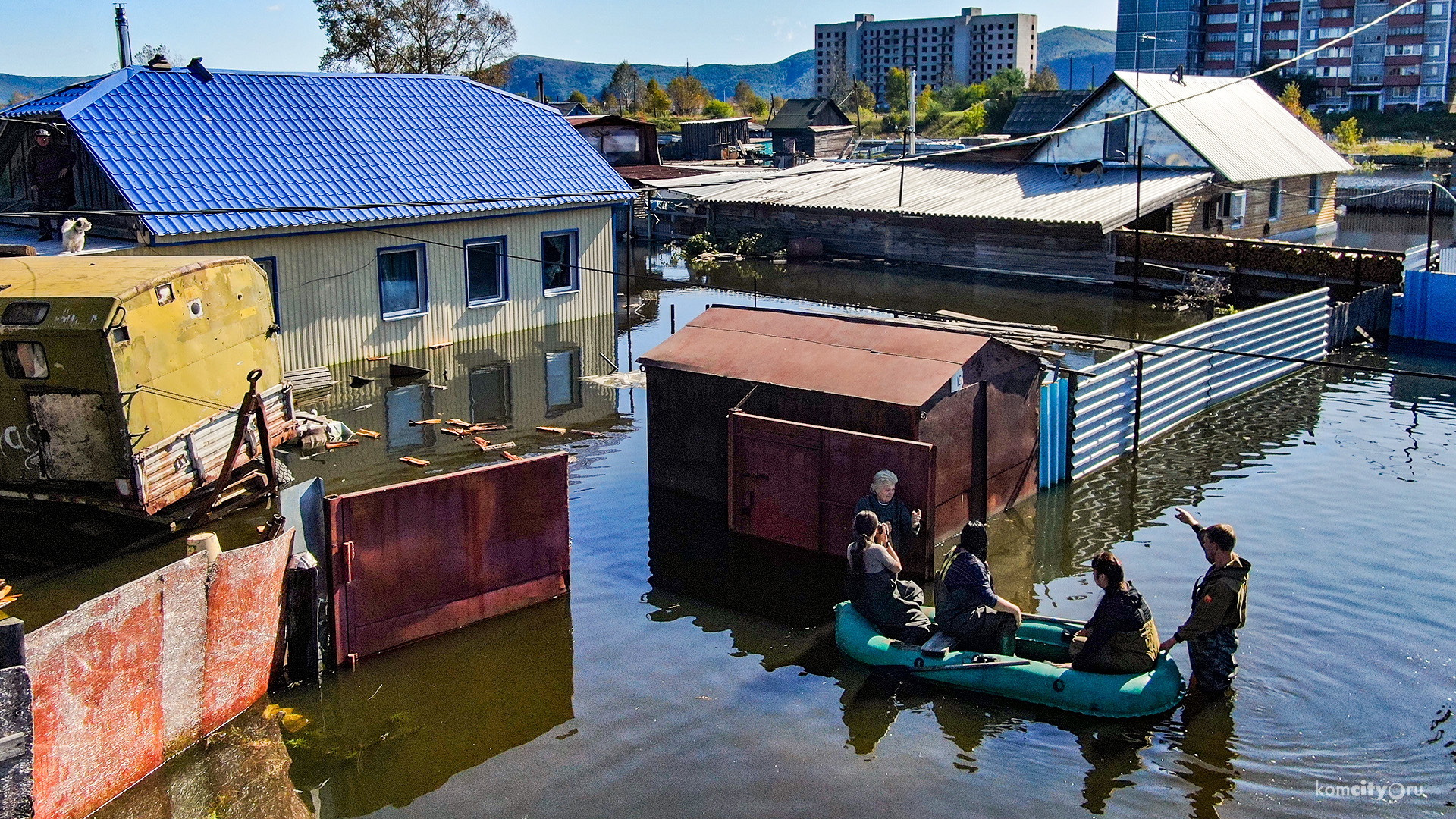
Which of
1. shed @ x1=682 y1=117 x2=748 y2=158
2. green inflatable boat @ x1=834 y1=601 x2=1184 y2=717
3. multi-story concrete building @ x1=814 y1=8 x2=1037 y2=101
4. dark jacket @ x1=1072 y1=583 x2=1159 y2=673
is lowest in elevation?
green inflatable boat @ x1=834 y1=601 x2=1184 y2=717

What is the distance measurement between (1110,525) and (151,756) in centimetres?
1067

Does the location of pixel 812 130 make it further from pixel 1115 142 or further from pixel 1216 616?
pixel 1216 616

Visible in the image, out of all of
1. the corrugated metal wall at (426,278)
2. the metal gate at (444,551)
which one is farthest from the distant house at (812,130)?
the metal gate at (444,551)

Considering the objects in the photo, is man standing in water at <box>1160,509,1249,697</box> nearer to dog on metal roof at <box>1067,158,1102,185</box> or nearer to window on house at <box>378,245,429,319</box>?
window on house at <box>378,245,429,319</box>

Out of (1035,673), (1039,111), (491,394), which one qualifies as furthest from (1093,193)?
(1035,673)

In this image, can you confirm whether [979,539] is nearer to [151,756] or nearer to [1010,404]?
[1010,404]

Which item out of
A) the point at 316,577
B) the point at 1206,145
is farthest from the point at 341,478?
the point at 1206,145

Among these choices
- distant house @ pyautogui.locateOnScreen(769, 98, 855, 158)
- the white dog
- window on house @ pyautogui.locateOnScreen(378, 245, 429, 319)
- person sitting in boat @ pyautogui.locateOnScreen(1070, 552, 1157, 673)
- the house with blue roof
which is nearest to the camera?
person sitting in boat @ pyautogui.locateOnScreen(1070, 552, 1157, 673)

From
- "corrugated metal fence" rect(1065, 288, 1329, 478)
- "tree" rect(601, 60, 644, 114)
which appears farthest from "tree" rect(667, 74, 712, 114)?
"corrugated metal fence" rect(1065, 288, 1329, 478)

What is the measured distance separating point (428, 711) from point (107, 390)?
18.8ft

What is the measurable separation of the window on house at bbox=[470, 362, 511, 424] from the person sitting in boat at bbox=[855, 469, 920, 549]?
8.60m

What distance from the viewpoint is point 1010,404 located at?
1441 centimetres

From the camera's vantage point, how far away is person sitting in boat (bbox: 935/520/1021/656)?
1024 centimetres

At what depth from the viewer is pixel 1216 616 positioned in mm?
9594
